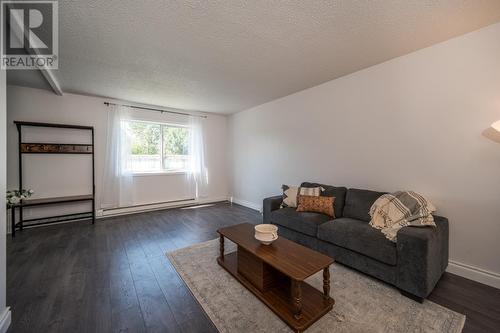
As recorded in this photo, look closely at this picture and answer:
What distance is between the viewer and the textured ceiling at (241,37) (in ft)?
5.59

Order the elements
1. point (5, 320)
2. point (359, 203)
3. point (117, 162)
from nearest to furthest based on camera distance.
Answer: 1. point (5, 320)
2. point (359, 203)
3. point (117, 162)

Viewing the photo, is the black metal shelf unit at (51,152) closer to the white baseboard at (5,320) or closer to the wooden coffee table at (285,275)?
the white baseboard at (5,320)

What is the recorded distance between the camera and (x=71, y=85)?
3439 mm

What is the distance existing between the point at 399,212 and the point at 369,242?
496mm

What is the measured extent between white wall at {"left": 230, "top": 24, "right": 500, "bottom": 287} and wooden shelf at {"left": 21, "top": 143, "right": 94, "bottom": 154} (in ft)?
13.6

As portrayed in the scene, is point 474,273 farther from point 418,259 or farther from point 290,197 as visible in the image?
point 290,197

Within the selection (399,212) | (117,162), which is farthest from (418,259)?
(117,162)

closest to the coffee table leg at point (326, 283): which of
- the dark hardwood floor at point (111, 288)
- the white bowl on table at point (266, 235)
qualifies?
the white bowl on table at point (266, 235)

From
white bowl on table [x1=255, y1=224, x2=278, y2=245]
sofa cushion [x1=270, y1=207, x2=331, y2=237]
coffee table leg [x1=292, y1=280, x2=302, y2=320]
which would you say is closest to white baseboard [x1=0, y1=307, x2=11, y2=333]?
white bowl on table [x1=255, y1=224, x2=278, y2=245]

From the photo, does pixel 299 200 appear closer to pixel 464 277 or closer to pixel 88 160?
pixel 464 277

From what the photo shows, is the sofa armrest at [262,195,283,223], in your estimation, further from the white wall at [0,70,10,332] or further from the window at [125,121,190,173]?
the window at [125,121,190,173]

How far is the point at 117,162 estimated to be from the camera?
13.8ft

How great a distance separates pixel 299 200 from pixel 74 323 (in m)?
2.59

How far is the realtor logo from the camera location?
1.67 metres
